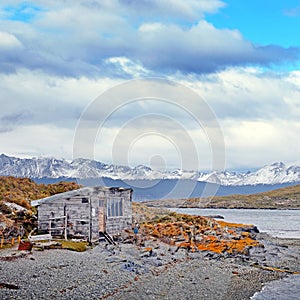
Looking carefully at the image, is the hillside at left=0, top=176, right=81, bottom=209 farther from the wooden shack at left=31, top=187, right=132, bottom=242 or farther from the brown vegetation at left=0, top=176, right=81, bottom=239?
the wooden shack at left=31, top=187, right=132, bottom=242

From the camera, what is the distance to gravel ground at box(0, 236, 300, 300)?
2539cm

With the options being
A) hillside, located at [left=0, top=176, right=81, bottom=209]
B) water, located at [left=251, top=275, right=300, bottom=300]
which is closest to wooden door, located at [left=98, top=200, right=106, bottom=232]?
water, located at [left=251, top=275, right=300, bottom=300]

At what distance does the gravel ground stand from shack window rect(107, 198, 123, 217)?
5.20 metres

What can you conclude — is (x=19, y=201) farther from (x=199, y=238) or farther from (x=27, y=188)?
(x=199, y=238)

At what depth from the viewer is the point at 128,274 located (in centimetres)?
3123

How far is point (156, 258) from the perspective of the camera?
38438mm

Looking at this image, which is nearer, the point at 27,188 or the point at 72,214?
the point at 72,214

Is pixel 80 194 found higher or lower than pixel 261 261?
higher

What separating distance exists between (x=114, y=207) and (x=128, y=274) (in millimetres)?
17379

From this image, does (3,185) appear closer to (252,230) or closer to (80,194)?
(80,194)

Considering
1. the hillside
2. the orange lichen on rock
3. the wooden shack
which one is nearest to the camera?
the wooden shack

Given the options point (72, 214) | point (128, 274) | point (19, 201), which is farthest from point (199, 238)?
point (128, 274)

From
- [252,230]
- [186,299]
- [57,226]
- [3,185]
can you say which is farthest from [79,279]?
[252,230]

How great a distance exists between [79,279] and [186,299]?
239 inches
